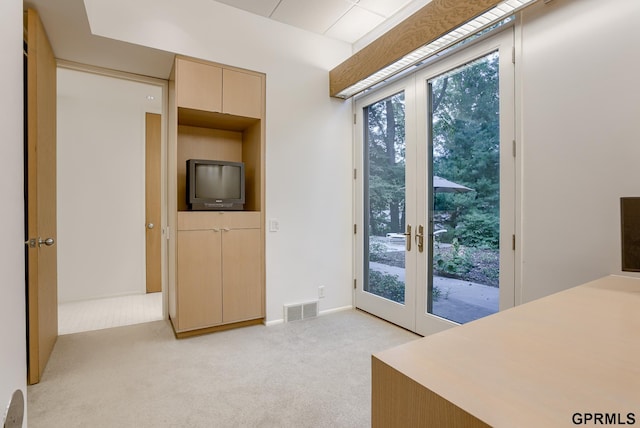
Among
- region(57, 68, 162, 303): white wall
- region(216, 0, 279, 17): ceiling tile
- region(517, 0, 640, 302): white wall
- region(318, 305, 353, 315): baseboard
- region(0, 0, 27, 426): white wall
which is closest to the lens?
region(0, 0, 27, 426): white wall

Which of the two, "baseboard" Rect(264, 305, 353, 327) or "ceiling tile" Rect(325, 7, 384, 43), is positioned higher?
"ceiling tile" Rect(325, 7, 384, 43)

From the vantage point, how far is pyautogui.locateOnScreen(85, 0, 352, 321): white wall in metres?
2.99

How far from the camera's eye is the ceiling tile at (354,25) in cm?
318

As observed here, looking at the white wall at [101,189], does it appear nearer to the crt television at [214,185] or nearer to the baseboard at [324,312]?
the crt television at [214,185]

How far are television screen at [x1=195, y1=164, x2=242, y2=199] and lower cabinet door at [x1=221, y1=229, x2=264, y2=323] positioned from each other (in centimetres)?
38

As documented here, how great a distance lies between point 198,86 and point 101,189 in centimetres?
240

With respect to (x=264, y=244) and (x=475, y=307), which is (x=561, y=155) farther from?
(x=264, y=244)

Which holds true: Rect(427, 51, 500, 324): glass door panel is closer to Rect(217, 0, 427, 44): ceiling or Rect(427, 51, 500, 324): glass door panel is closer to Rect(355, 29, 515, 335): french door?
Rect(355, 29, 515, 335): french door

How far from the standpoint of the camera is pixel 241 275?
125 inches

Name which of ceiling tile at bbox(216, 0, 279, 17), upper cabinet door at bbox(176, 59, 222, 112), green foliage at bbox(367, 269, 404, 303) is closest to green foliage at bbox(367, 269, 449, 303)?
green foliage at bbox(367, 269, 404, 303)

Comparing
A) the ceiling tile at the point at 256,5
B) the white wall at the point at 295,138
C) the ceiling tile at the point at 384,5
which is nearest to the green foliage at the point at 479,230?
the white wall at the point at 295,138

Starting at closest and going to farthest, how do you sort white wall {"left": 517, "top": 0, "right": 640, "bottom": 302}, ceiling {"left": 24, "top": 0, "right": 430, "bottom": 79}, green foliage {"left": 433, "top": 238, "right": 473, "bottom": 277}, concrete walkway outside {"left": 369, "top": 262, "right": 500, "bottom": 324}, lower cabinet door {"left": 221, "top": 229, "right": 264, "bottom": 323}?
white wall {"left": 517, "top": 0, "right": 640, "bottom": 302}
ceiling {"left": 24, "top": 0, "right": 430, "bottom": 79}
concrete walkway outside {"left": 369, "top": 262, "right": 500, "bottom": 324}
green foliage {"left": 433, "top": 238, "right": 473, "bottom": 277}
lower cabinet door {"left": 221, "top": 229, "right": 264, "bottom": 323}

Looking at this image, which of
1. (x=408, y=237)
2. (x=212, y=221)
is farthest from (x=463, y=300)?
(x=212, y=221)

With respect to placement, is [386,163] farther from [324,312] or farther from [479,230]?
[324,312]
